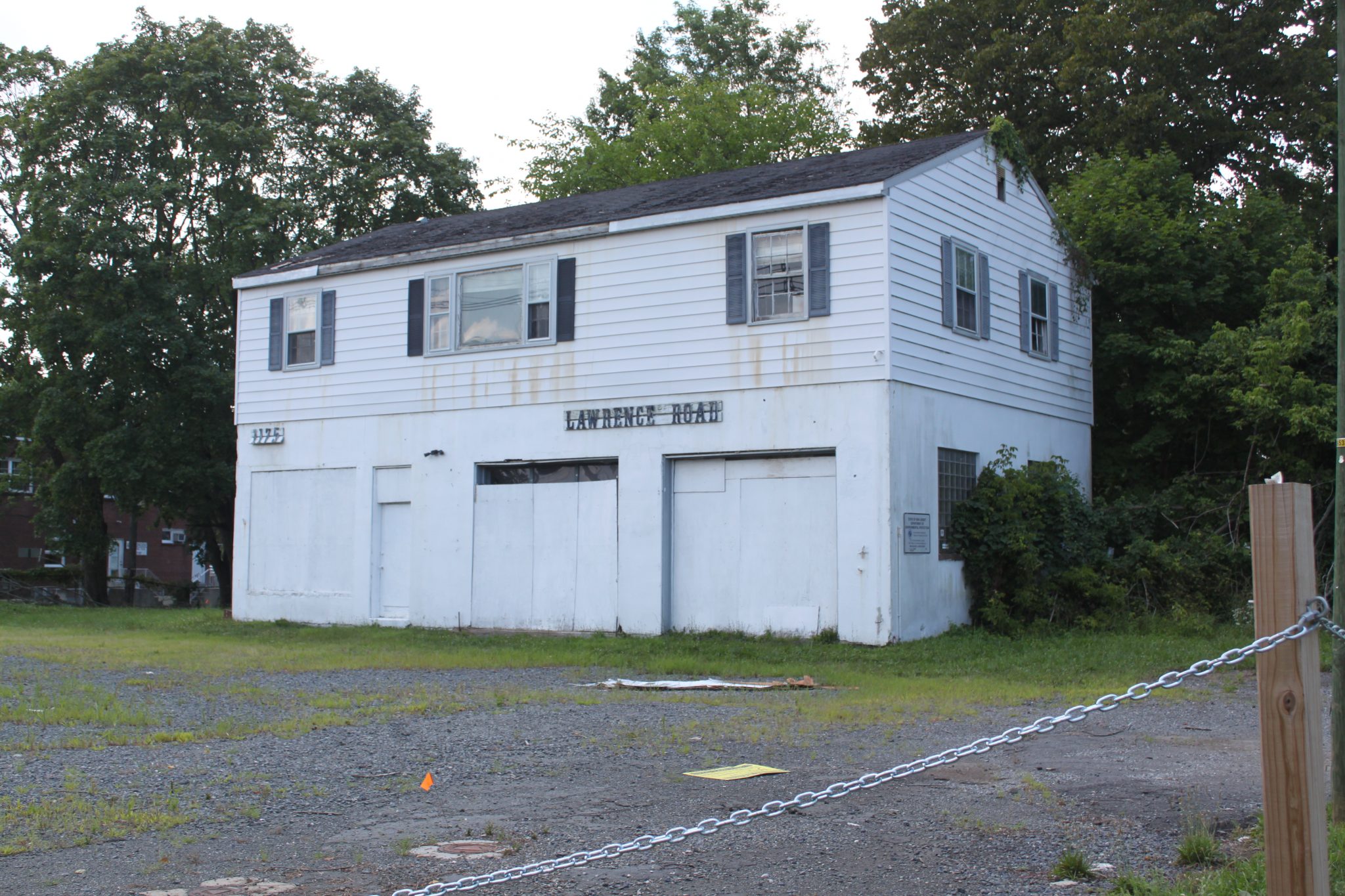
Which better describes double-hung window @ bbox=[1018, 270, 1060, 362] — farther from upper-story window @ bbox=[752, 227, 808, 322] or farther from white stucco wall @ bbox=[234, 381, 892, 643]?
white stucco wall @ bbox=[234, 381, 892, 643]

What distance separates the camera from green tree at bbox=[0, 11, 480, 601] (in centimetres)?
3394

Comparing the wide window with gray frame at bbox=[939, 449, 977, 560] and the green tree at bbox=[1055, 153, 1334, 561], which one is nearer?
the wide window with gray frame at bbox=[939, 449, 977, 560]

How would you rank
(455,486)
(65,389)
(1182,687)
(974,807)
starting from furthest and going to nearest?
(65,389) → (455,486) → (1182,687) → (974,807)

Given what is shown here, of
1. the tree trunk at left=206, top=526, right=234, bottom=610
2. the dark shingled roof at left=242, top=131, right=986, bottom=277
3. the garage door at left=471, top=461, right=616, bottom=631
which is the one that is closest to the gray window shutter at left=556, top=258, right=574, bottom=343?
the dark shingled roof at left=242, top=131, right=986, bottom=277

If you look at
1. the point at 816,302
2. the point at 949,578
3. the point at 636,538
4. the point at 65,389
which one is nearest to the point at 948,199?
the point at 816,302

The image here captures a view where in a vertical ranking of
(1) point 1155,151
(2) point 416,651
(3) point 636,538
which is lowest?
(2) point 416,651

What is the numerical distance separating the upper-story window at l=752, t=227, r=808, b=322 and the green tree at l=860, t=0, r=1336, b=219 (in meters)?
12.5

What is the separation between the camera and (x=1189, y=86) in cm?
2973

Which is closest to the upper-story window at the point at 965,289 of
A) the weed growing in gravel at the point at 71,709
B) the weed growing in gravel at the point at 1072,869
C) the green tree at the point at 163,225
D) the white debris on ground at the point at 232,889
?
the weed growing in gravel at the point at 71,709

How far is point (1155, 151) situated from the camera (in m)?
30.2

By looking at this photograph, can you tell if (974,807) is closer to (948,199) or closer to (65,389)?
(948,199)

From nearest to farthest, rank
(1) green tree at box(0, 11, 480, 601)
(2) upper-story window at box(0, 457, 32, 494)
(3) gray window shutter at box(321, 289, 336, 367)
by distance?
1. (3) gray window shutter at box(321, 289, 336, 367)
2. (1) green tree at box(0, 11, 480, 601)
3. (2) upper-story window at box(0, 457, 32, 494)

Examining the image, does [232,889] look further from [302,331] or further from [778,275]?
[302,331]

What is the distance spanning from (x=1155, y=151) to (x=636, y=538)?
1782cm
